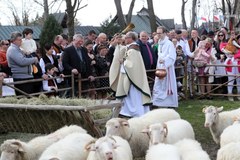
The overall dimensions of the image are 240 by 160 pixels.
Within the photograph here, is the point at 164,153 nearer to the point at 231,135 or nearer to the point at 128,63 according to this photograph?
the point at 231,135

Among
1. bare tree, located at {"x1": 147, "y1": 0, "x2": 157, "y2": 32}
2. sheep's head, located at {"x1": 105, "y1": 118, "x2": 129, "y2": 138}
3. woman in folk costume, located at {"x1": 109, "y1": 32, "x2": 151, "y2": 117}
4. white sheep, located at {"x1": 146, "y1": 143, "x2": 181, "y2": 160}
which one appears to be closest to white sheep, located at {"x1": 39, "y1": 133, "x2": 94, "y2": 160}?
sheep's head, located at {"x1": 105, "y1": 118, "x2": 129, "y2": 138}

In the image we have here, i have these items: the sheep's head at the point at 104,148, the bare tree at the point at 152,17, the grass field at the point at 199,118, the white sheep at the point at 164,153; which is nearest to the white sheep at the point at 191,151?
the white sheep at the point at 164,153

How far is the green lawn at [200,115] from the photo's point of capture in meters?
7.84

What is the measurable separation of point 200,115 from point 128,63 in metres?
2.55

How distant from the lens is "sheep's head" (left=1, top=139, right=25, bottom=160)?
5.72 m

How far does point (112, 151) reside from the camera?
5168 millimetres

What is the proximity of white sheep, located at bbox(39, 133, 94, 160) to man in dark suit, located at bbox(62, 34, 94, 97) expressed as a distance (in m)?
4.67

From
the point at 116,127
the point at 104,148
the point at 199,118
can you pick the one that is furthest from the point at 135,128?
the point at 199,118

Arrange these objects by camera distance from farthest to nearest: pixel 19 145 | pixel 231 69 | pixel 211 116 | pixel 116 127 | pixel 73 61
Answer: pixel 231 69 < pixel 73 61 < pixel 211 116 < pixel 116 127 < pixel 19 145

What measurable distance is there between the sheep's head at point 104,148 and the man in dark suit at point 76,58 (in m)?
5.48

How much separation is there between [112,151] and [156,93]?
592cm

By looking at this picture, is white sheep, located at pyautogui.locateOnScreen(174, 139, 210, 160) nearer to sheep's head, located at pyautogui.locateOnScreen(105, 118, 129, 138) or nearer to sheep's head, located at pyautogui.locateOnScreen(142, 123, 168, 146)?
sheep's head, located at pyautogui.locateOnScreen(142, 123, 168, 146)

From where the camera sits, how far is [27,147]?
19.7 ft

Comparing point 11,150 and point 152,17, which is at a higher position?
point 152,17
